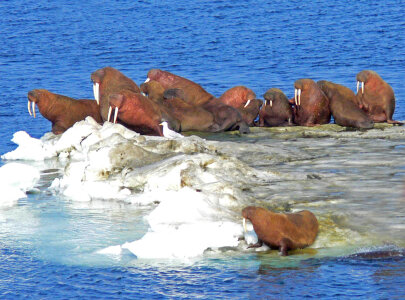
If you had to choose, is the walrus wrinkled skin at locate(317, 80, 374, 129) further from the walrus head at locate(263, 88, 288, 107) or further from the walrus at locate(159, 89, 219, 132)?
the walrus at locate(159, 89, 219, 132)

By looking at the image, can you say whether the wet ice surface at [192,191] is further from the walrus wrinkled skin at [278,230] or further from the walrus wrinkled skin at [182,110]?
the walrus wrinkled skin at [182,110]

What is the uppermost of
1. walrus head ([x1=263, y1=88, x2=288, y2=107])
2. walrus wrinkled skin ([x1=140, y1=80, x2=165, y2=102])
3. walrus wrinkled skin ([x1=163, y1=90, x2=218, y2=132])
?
walrus wrinkled skin ([x1=140, y1=80, x2=165, y2=102])

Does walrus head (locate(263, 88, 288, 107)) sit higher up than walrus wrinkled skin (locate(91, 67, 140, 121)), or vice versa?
walrus wrinkled skin (locate(91, 67, 140, 121))

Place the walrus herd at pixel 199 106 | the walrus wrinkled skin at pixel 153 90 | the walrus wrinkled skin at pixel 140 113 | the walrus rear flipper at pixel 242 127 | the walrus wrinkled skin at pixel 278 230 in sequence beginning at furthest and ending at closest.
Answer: the walrus wrinkled skin at pixel 153 90 < the walrus rear flipper at pixel 242 127 < the walrus herd at pixel 199 106 < the walrus wrinkled skin at pixel 140 113 < the walrus wrinkled skin at pixel 278 230

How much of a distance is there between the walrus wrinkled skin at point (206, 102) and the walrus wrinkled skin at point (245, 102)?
50cm

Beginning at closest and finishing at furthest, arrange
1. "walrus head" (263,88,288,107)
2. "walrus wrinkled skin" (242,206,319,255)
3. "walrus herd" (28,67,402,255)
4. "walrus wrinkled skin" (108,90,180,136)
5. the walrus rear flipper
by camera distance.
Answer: "walrus wrinkled skin" (242,206,319,255) < "walrus wrinkled skin" (108,90,180,136) < "walrus herd" (28,67,402,255) < the walrus rear flipper < "walrus head" (263,88,288,107)

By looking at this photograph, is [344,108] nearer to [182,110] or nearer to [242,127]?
[242,127]

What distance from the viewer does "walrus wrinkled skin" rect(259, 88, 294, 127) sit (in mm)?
13852

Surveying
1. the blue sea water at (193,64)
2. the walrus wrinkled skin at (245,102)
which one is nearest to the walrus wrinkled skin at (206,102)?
the walrus wrinkled skin at (245,102)

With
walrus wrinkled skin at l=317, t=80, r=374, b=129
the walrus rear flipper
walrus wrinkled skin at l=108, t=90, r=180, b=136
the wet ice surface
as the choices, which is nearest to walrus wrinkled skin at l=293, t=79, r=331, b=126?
walrus wrinkled skin at l=317, t=80, r=374, b=129

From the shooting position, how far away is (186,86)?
46.3 feet

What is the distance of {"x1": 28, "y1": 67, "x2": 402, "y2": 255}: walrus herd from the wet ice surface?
2.60ft

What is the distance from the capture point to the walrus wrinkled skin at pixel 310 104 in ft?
45.2

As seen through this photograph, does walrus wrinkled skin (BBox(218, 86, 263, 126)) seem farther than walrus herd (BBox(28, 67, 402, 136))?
Yes
